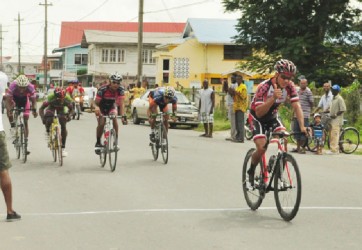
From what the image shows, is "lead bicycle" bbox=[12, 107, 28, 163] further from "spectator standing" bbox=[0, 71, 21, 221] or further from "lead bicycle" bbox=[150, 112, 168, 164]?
"spectator standing" bbox=[0, 71, 21, 221]


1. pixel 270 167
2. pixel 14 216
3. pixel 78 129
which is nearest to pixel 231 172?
pixel 270 167

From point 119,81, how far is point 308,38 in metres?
27.7

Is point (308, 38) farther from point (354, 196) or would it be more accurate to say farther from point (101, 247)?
point (101, 247)

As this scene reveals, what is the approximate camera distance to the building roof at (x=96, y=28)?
306ft

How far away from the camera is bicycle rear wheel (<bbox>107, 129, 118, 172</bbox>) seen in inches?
540

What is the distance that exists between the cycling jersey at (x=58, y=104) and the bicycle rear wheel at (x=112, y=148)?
5.29ft

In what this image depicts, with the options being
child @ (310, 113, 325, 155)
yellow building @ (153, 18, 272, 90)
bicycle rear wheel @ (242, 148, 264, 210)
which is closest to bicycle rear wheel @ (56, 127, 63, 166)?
bicycle rear wheel @ (242, 148, 264, 210)

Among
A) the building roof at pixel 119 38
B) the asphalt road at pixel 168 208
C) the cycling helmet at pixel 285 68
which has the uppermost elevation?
the building roof at pixel 119 38

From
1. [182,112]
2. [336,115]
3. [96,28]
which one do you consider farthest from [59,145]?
[96,28]

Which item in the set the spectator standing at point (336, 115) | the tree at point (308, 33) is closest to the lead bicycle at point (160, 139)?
the spectator standing at point (336, 115)

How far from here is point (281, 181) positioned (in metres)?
8.63

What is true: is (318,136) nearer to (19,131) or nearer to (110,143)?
(110,143)

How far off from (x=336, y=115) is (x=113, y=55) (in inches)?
2288

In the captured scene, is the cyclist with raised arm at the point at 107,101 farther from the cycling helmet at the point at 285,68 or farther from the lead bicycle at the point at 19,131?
the cycling helmet at the point at 285,68
